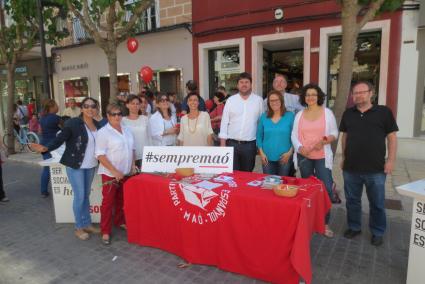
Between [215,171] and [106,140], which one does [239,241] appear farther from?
[106,140]

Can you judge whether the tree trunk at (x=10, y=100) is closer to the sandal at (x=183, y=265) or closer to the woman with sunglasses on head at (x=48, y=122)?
the woman with sunglasses on head at (x=48, y=122)

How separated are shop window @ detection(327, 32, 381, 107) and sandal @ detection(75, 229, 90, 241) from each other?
721 cm

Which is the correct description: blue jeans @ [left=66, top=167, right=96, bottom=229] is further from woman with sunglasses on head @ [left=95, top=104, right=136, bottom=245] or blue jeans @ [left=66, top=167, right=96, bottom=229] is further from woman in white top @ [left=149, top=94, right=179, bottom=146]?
woman in white top @ [left=149, top=94, right=179, bottom=146]

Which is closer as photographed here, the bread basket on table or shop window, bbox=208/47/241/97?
the bread basket on table

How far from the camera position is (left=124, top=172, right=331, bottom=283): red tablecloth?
109 inches

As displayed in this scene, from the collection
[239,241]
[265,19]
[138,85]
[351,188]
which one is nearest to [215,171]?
[239,241]

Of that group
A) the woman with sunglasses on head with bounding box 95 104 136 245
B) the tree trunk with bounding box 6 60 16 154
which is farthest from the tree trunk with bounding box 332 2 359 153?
the tree trunk with bounding box 6 60 16 154

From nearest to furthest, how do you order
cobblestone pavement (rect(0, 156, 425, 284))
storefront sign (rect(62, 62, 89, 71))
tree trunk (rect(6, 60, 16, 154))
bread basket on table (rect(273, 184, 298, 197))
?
bread basket on table (rect(273, 184, 298, 197)) → cobblestone pavement (rect(0, 156, 425, 284)) → tree trunk (rect(6, 60, 16, 154)) → storefront sign (rect(62, 62, 89, 71))

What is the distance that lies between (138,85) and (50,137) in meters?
6.94

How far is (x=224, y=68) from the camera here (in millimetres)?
10766

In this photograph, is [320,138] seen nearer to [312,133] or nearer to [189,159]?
[312,133]

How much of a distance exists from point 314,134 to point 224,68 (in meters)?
7.43

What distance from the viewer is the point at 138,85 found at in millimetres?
12258

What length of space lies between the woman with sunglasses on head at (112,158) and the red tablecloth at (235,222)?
27 centimetres
